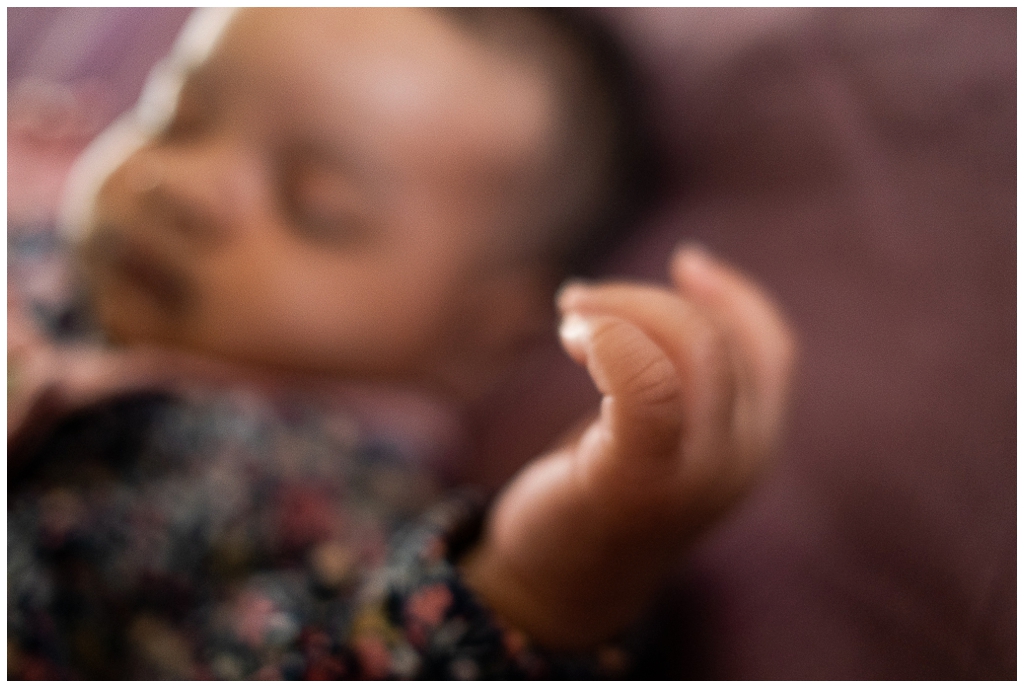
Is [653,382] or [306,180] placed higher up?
[306,180]

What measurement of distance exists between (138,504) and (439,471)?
10.2 inches

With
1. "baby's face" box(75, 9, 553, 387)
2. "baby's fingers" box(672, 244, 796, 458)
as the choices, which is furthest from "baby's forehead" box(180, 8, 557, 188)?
"baby's fingers" box(672, 244, 796, 458)

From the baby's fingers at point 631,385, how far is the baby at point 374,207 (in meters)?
0.11

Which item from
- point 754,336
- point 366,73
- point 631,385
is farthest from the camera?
point 366,73

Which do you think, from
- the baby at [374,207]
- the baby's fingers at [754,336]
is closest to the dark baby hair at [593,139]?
the baby at [374,207]

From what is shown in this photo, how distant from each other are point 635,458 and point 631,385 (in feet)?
0.15

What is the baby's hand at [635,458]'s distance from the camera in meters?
0.30

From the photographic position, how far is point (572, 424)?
570 millimetres

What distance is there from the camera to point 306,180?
565 millimetres

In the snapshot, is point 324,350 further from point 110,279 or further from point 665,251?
point 665,251

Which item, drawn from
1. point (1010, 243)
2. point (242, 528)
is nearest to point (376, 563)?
point (242, 528)

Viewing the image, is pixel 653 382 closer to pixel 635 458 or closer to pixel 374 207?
pixel 635 458

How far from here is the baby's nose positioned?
56cm

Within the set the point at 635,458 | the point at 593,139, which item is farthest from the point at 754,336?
the point at 593,139
